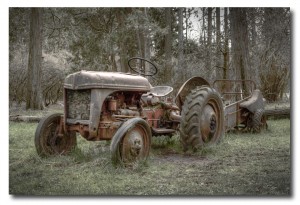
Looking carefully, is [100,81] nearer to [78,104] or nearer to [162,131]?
[78,104]

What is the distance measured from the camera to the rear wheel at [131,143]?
3965mm

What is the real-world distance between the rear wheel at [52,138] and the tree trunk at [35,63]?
0.29m

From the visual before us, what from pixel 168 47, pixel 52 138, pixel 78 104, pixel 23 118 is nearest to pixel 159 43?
pixel 168 47

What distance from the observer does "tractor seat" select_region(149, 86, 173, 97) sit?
5.31 m

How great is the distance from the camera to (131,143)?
409 cm

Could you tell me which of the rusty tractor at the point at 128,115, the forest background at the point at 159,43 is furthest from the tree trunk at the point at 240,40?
the rusty tractor at the point at 128,115

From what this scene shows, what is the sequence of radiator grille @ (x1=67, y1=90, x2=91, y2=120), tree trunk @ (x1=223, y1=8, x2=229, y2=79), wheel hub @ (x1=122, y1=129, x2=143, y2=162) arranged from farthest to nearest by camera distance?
tree trunk @ (x1=223, y1=8, x2=229, y2=79)
radiator grille @ (x1=67, y1=90, x2=91, y2=120)
wheel hub @ (x1=122, y1=129, x2=143, y2=162)

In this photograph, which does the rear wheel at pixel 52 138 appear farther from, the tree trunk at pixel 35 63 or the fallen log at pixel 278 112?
the fallen log at pixel 278 112

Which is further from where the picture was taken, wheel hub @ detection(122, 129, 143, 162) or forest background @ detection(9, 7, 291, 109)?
forest background @ detection(9, 7, 291, 109)

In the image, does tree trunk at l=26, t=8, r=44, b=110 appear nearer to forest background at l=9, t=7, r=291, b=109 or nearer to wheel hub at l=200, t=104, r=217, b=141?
forest background at l=9, t=7, r=291, b=109

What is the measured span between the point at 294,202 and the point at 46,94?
122 inches

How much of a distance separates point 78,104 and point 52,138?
1.87 ft

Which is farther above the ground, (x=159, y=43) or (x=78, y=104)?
(x=159, y=43)

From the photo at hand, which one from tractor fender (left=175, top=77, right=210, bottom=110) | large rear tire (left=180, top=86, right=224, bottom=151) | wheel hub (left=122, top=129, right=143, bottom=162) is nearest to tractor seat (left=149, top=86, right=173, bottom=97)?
tractor fender (left=175, top=77, right=210, bottom=110)
